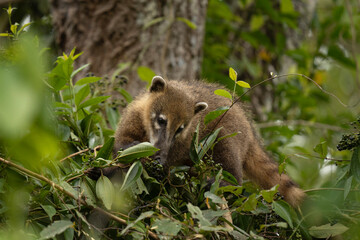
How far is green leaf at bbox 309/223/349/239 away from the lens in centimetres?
292

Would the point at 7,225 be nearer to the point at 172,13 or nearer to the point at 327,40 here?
the point at 172,13

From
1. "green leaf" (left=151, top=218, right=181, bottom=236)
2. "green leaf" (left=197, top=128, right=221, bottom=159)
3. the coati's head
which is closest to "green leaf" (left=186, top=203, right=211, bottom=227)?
"green leaf" (left=151, top=218, right=181, bottom=236)

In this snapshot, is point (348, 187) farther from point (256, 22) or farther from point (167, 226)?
point (256, 22)

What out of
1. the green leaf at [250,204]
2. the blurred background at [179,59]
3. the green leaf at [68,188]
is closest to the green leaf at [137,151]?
the green leaf at [68,188]

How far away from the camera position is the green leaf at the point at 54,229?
6.69ft

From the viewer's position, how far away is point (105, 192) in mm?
2615

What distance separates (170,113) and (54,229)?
2.53m

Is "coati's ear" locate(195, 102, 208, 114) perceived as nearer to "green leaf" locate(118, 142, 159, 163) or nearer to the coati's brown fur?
the coati's brown fur

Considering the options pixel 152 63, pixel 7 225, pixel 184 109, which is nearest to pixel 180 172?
pixel 7 225

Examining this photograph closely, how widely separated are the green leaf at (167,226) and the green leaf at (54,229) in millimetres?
424

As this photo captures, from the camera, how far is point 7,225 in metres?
2.21

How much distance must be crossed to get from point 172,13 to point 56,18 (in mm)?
1542

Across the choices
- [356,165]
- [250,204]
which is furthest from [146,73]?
[250,204]

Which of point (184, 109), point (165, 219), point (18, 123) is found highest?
point (18, 123)
